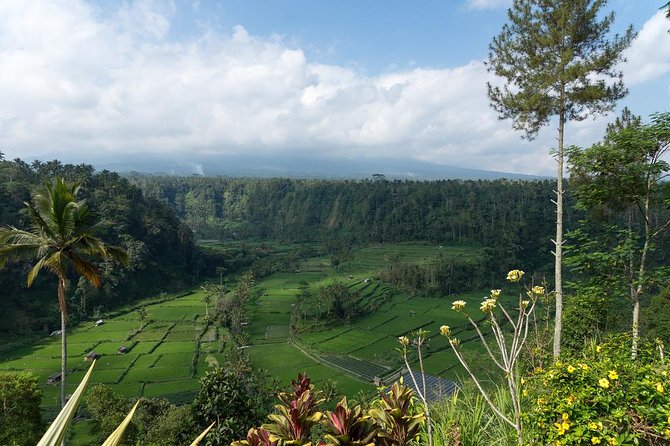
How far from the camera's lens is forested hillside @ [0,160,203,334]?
1471 inches

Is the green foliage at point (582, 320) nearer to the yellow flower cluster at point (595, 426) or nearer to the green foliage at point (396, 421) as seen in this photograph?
the yellow flower cluster at point (595, 426)

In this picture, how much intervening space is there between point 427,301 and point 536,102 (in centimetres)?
4265

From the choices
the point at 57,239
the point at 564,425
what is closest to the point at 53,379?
the point at 57,239

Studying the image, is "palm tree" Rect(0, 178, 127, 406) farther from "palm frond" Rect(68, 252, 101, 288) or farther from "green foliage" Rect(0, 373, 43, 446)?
"green foliage" Rect(0, 373, 43, 446)

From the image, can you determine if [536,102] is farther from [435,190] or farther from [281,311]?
[435,190]

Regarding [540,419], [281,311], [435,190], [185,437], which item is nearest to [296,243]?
[435,190]

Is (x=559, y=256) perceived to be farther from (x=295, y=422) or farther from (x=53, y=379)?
(x=53, y=379)

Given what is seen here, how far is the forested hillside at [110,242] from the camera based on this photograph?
3738cm

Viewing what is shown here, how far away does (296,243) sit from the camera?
91250 millimetres

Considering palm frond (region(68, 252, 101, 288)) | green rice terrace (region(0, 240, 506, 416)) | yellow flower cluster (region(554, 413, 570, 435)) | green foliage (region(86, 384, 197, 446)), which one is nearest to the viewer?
yellow flower cluster (region(554, 413, 570, 435))

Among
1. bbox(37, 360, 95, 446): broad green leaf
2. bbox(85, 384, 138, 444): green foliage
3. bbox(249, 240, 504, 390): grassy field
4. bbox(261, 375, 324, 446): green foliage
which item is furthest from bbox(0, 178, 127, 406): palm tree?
bbox(249, 240, 504, 390): grassy field

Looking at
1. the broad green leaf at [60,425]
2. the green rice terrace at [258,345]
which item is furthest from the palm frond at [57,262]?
the green rice terrace at [258,345]

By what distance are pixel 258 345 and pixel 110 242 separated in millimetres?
27295

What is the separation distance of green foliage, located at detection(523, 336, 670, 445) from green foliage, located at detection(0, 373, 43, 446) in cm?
1359
